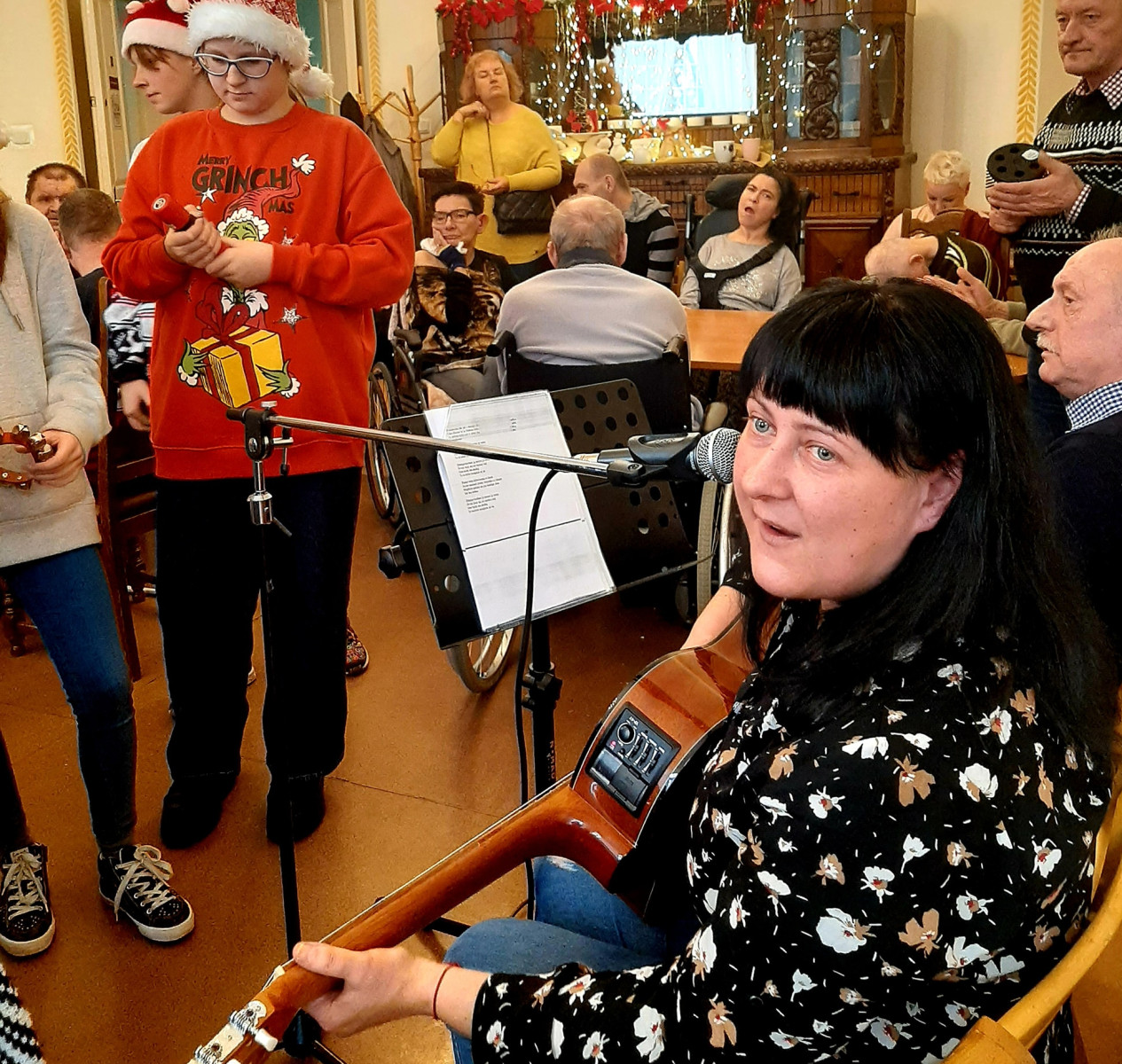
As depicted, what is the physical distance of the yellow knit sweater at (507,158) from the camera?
531cm

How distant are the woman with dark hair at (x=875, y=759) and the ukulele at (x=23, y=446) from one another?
3.28 ft

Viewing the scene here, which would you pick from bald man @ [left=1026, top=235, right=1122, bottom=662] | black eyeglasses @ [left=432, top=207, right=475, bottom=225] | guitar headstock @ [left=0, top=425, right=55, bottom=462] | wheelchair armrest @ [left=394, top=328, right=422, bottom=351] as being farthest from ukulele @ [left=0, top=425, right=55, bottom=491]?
black eyeglasses @ [left=432, top=207, right=475, bottom=225]

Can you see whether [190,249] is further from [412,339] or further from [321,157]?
[412,339]

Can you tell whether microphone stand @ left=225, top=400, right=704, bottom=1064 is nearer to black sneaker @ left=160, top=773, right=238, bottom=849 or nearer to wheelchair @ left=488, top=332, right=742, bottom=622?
black sneaker @ left=160, top=773, right=238, bottom=849

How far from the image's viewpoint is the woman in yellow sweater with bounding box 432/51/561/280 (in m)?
5.32

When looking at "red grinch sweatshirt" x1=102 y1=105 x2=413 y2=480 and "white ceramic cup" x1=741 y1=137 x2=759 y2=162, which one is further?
"white ceramic cup" x1=741 y1=137 x2=759 y2=162

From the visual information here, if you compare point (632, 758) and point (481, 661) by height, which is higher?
point (632, 758)

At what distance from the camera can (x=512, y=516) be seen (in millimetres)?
1716

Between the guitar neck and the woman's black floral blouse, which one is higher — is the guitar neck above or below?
below

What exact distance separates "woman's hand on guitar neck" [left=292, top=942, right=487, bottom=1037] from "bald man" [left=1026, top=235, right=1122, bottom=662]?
3.13 ft

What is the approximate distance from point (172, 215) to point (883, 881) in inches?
56.5

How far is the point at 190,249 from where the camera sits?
5.77ft

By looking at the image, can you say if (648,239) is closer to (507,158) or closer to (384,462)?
(507,158)

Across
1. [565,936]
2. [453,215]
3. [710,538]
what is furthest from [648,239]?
[565,936]
